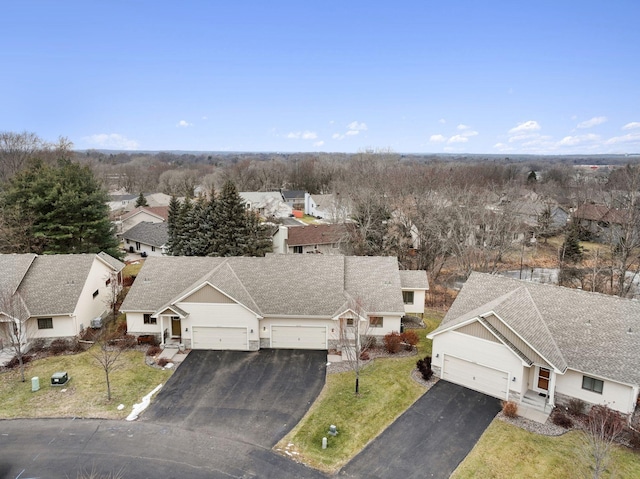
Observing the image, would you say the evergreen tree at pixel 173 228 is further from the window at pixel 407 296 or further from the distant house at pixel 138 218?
the window at pixel 407 296

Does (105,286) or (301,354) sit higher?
(105,286)

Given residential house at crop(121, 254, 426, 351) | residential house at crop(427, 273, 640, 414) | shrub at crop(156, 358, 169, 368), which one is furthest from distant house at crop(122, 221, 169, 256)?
residential house at crop(427, 273, 640, 414)

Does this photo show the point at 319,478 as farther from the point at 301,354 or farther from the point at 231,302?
the point at 231,302

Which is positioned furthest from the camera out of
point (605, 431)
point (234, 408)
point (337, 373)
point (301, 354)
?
point (301, 354)

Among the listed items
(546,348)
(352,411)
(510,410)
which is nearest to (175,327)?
(352,411)

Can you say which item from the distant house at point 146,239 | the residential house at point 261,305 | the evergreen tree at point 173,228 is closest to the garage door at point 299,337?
the residential house at point 261,305

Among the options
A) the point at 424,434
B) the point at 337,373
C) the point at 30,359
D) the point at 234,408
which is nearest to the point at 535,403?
the point at 424,434
